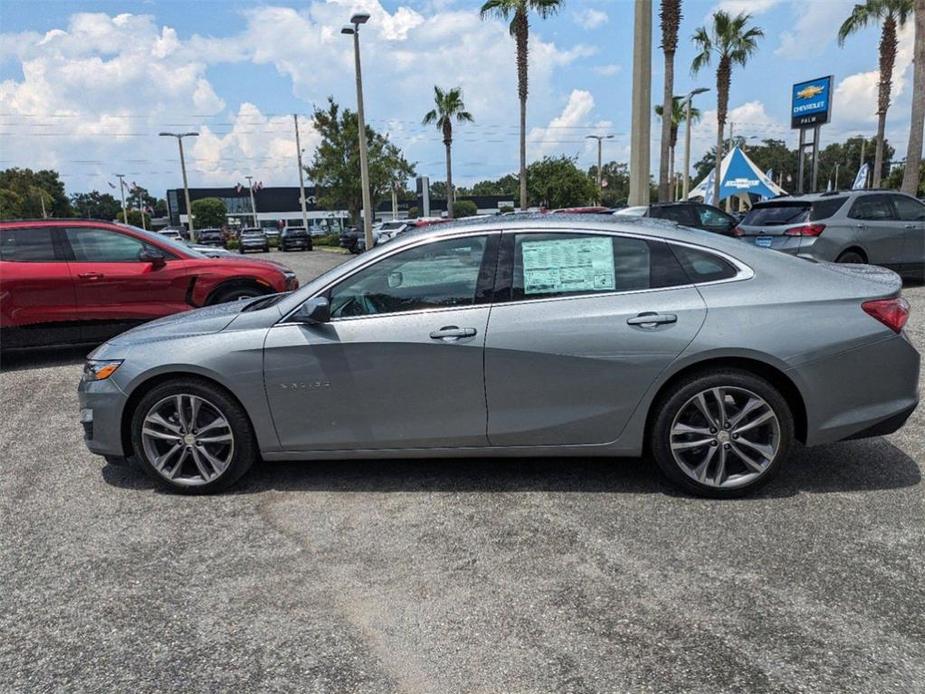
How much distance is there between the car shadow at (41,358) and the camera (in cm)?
812

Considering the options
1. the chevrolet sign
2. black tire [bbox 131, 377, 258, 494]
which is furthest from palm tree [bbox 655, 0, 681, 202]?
black tire [bbox 131, 377, 258, 494]

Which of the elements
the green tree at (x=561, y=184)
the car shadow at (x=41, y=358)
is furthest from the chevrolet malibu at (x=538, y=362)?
the green tree at (x=561, y=184)

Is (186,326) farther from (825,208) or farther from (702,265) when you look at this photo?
(825,208)

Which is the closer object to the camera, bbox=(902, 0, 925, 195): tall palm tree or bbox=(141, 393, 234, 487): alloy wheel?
bbox=(141, 393, 234, 487): alloy wheel

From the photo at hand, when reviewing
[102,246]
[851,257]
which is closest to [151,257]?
[102,246]

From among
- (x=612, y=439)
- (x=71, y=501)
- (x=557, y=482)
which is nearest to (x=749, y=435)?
(x=612, y=439)

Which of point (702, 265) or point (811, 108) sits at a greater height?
point (811, 108)

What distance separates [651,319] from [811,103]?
39.9 metres

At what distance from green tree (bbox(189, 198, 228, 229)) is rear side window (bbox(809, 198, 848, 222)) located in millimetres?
88540

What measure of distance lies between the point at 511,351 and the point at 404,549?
1.15 meters

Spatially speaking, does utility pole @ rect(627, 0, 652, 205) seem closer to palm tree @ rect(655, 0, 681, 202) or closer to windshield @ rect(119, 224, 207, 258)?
palm tree @ rect(655, 0, 681, 202)

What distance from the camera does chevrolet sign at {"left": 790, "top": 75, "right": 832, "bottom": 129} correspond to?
36.1m

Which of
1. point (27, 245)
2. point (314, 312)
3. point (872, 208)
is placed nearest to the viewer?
point (314, 312)

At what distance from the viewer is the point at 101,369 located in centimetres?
411
